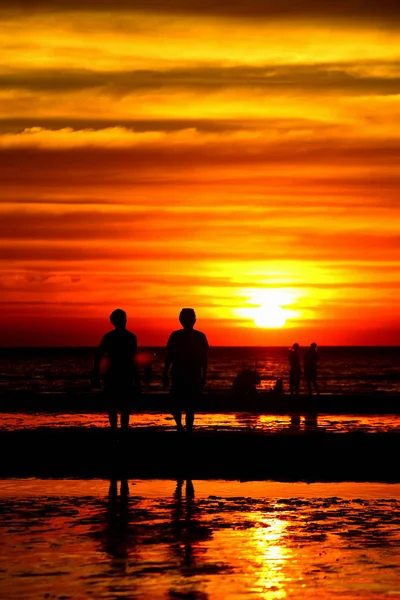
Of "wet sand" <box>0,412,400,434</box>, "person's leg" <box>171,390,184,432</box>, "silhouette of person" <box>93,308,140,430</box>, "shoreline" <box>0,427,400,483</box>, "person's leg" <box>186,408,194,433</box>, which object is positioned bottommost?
"shoreline" <box>0,427,400,483</box>

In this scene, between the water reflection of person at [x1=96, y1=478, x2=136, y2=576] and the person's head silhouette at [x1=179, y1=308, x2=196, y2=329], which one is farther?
the person's head silhouette at [x1=179, y1=308, x2=196, y2=329]

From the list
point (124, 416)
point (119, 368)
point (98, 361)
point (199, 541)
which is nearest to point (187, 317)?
point (119, 368)

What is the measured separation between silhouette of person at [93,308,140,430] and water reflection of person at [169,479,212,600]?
305 centimetres

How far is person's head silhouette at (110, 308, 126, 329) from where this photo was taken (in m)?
14.7

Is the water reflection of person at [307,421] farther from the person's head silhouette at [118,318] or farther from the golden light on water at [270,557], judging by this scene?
the golden light on water at [270,557]

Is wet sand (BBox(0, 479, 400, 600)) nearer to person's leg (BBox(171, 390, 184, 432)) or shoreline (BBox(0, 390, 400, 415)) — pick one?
person's leg (BBox(171, 390, 184, 432))

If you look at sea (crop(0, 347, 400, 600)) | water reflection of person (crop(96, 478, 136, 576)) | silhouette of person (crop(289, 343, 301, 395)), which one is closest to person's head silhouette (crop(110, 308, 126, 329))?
sea (crop(0, 347, 400, 600))

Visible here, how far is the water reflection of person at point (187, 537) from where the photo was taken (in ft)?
24.3

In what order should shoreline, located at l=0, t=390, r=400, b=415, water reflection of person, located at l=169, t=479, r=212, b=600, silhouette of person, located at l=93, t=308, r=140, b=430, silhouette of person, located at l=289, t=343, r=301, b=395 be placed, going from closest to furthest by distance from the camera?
1. water reflection of person, located at l=169, t=479, r=212, b=600
2. silhouette of person, located at l=93, t=308, r=140, b=430
3. shoreline, located at l=0, t=390, r=400, b=415
4. silhouette of person, located at l=289, t=343, r=301, b=395

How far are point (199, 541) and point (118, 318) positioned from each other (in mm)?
6282

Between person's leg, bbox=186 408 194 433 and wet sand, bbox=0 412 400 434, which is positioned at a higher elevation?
person's leg, bbox=186 408 194 433

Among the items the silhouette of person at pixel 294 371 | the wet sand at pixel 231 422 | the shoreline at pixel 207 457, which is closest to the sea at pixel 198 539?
the shoreline at pixel 207 457

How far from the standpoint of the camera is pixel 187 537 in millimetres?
9023

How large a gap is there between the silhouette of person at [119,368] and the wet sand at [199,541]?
2154 mm
